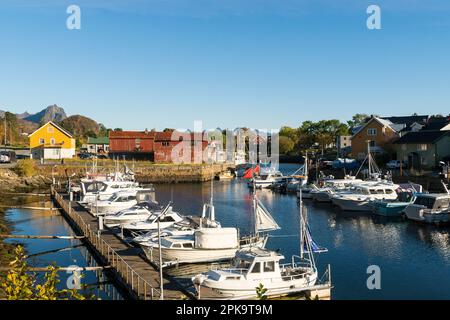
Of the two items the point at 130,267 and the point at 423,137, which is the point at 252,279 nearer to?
the point at 130,267

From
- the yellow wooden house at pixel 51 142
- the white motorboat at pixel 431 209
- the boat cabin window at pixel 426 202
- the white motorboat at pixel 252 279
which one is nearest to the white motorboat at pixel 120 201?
the white motorboat at pixel 431 209

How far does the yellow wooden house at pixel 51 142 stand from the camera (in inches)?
3696

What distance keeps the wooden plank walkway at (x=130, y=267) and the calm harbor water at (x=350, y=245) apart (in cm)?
106

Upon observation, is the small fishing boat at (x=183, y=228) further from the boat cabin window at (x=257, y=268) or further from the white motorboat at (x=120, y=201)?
the white motorboat at (x=120, y=201)

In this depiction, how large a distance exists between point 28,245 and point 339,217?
2722 cm

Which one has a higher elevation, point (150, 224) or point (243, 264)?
point (243, 264)

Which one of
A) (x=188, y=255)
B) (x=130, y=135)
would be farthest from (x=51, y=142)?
(x=188, y=255)

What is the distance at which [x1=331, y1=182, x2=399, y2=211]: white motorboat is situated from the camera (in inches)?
1932

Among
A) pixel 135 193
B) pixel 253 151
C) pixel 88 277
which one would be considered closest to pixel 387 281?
pixel 88 277

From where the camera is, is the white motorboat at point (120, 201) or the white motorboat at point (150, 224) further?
the white motorboat at point (120, 201)

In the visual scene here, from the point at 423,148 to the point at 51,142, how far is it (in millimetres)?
66685

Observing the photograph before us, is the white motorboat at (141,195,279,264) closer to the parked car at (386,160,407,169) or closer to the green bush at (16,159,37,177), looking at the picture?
the parked car at (386,160,407,169)

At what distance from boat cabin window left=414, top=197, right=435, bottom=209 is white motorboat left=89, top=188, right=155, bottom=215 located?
2406cm

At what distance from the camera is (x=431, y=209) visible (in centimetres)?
4069
